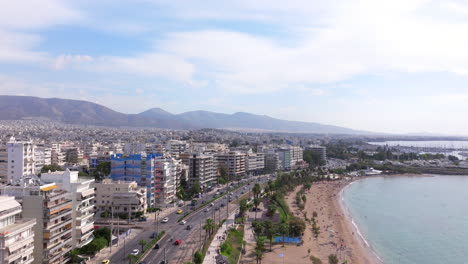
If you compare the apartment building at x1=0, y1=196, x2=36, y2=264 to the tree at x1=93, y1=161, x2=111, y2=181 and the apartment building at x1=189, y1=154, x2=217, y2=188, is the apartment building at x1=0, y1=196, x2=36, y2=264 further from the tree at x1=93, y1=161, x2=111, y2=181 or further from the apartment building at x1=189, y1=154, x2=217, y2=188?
the apartment building at x1=189, y1=154, x2=217, y2=188

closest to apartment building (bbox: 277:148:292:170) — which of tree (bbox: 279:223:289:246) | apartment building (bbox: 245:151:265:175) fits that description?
apartment building (bbox: 245:151:265:175)

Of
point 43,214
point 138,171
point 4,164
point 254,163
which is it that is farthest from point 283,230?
point 254,163

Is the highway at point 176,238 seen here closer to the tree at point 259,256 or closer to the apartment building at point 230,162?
the tree at point 259,256

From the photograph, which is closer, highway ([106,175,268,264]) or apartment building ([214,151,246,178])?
highway ([106,175,268,264])

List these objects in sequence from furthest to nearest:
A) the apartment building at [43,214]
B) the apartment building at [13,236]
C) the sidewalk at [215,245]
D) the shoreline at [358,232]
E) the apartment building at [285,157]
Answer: the apartment building at [285,157], the shoreline at [358,232], the sidewalk at [215,245], the apartment building at [43,214], the apartment building at [13,236]

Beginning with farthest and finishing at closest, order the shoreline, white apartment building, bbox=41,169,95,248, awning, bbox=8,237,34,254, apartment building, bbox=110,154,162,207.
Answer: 1. apartment building, bbox=110,154,162,207
2. the shoreline
3. white apartment building, bbox=41,169,95,248
4. awning, bbox=8,237,34,254

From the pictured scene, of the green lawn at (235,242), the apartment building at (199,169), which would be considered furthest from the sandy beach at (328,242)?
the apartment building at (199,169)
